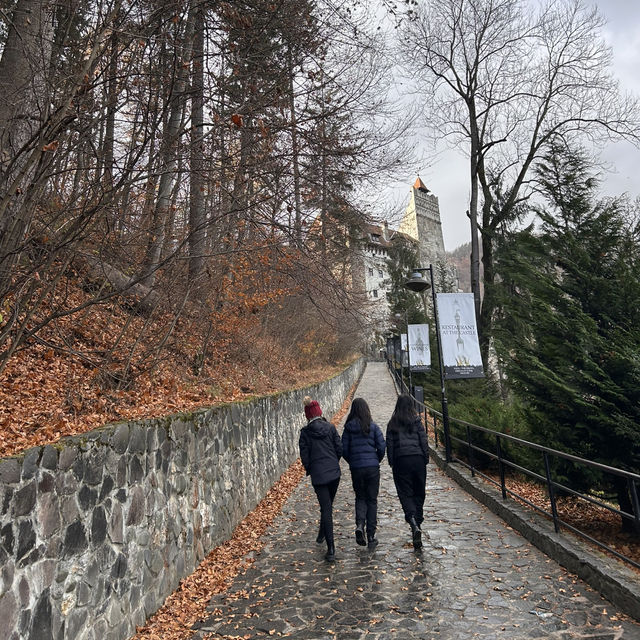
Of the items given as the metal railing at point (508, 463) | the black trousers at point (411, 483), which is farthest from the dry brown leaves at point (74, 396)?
the metal railing at point (508, 463)

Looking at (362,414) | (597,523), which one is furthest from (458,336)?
(362,414)

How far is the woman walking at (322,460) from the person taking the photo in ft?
21.3

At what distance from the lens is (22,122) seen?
6.40 meters

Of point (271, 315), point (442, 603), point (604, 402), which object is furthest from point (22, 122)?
point (271, 315)

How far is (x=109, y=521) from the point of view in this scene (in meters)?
4.25

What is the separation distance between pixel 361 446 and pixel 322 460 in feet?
1.74

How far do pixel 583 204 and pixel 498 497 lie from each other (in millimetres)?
4890

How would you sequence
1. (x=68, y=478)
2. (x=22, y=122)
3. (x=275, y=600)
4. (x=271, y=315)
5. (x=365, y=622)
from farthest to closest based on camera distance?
1. (x=271, y=315)
2. (x=22, y=122)
3. (x=275, y=600)
4. (x=365, y=622)
5. (x=68, y=478)

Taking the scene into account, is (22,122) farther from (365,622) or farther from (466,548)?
(466,548)

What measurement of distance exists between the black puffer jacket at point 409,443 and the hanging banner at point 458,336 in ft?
20.2

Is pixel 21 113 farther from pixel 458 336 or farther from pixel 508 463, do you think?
pixel 458 336

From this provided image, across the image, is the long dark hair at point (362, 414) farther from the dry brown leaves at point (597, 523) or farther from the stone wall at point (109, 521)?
the dry brown leaves at point (597, 523)

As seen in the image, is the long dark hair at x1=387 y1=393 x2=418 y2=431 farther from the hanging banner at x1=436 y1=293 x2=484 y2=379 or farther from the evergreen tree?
the hanging banner at x1=436 y1=293 x2=484 y2=379

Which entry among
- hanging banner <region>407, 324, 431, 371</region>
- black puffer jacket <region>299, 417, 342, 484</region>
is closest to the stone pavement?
black puffer jacket <region>299, 417, 342, 484</region>
